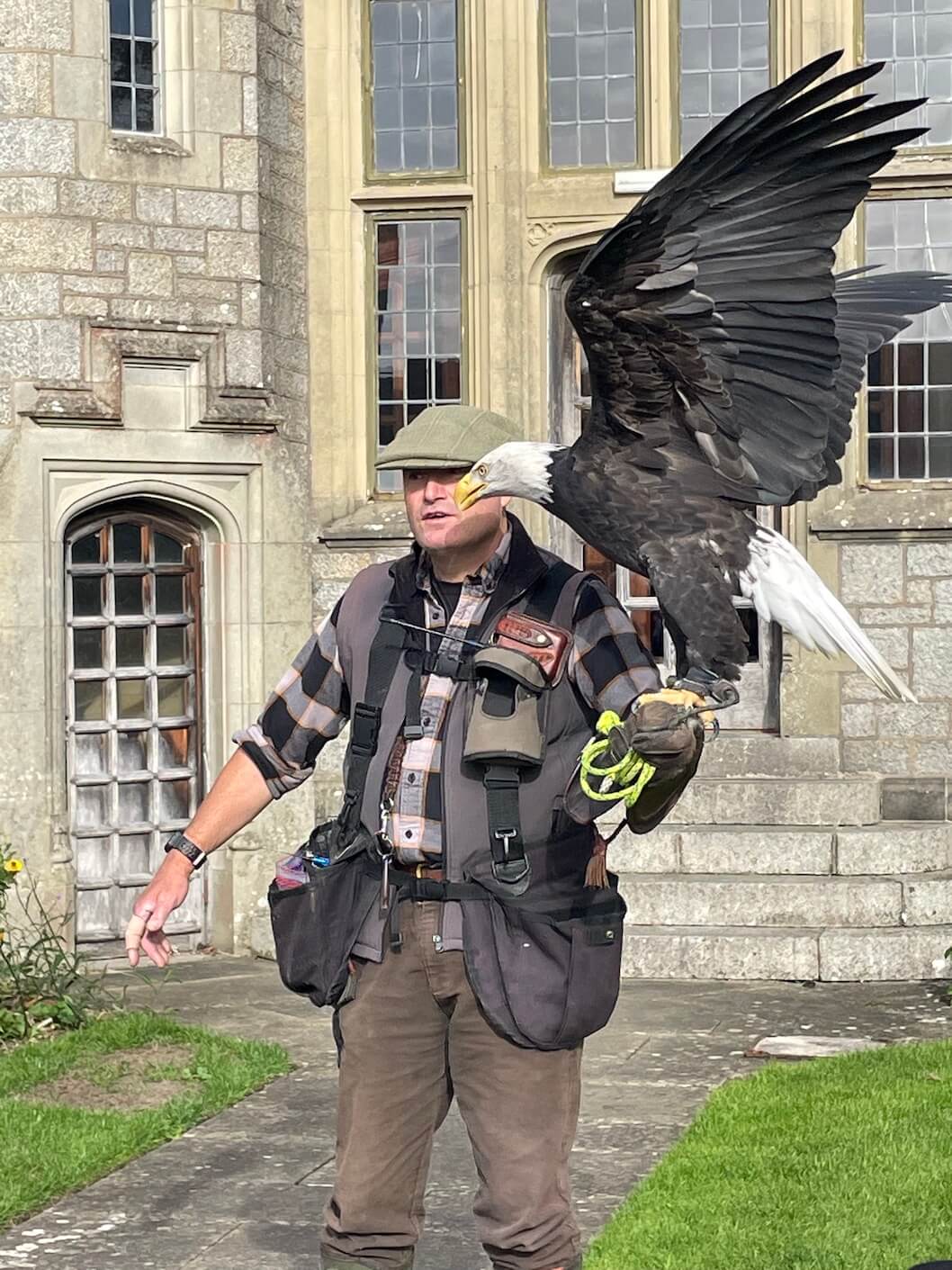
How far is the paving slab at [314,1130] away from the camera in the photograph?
537 centimetres

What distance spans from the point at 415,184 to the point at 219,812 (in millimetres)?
7289

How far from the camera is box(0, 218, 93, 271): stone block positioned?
950 centimetres

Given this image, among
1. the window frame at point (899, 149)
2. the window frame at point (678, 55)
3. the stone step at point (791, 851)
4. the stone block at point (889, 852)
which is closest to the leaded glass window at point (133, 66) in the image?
the window frame at point (678, 55)

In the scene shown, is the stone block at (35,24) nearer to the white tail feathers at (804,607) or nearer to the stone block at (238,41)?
the stone block at (238,41)

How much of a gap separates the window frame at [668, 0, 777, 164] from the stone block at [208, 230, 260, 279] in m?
2.35

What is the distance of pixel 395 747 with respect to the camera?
159 inches

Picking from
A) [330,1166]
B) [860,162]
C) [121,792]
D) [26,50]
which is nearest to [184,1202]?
[330,1166]

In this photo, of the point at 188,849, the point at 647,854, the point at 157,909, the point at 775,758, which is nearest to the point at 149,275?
the point at 647,854

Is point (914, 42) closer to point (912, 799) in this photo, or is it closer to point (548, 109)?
point (548, 109)

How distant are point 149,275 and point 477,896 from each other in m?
6.39

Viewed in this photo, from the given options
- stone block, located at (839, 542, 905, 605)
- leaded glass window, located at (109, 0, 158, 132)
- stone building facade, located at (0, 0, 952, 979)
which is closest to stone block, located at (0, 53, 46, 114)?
stone building facade, located at (0, 0, 952, 979)

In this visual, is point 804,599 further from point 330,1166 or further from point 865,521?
point 865,521

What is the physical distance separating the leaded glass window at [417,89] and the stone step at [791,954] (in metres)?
4.37

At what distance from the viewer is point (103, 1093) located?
7.02 meters
